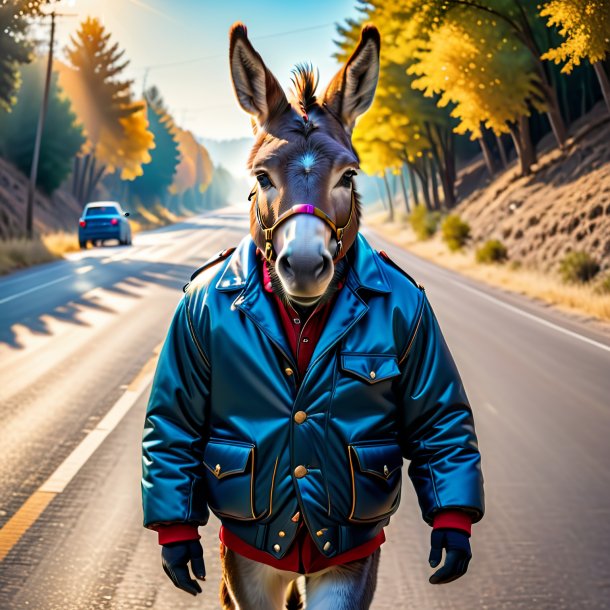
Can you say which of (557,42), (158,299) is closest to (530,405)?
(158,299)

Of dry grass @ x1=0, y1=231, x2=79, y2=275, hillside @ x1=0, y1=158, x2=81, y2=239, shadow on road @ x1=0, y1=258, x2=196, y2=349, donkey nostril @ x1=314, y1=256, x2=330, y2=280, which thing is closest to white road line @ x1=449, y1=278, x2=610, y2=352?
shadow on road @ x1=0, y1=258, x2=196, y2=349

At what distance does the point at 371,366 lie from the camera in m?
2.64

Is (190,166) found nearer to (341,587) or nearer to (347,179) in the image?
(347,179)

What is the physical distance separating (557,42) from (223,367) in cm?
3801

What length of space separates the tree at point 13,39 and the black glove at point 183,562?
1340 inches

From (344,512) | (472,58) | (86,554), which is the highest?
(472,58)

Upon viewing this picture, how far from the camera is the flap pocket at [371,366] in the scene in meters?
2.61

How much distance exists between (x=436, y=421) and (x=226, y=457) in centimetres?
66

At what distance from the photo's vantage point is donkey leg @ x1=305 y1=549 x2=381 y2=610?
8.83ft

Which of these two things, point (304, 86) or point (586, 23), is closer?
point (304, 86)

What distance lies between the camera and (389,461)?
2.71 m

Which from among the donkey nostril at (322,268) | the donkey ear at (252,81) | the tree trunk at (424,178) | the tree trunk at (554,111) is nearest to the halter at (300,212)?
the donkey nostril at (322,268)

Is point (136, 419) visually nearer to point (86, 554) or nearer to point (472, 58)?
point (86, 554)

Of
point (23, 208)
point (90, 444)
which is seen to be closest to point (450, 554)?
point (90, 444)
